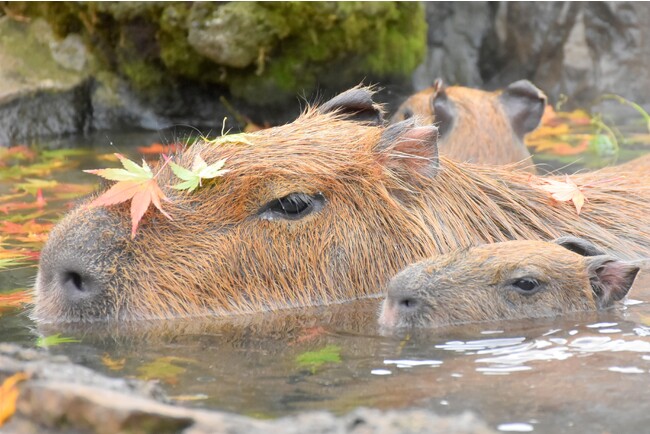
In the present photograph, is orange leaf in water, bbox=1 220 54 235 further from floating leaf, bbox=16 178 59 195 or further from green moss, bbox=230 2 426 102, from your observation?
green moss, bbox=230 2 426 102

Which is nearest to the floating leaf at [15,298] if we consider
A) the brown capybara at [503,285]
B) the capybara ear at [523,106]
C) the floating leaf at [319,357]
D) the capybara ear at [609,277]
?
the floating leaf at [319,357]

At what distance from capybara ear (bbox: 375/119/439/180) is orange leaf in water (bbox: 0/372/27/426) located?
110 inches

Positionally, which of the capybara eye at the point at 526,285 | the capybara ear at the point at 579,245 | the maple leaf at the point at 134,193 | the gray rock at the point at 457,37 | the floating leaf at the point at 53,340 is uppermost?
the gray rock at the point at 457,37

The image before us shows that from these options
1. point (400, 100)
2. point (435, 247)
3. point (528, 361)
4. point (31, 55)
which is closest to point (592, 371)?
point (528, 361)

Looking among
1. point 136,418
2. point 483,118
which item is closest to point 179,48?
point 483,118

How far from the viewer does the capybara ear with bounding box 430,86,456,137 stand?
29.2 feet

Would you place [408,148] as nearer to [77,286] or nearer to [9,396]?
[77,286]

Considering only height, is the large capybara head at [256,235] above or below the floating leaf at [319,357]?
above

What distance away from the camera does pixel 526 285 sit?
18.5ft

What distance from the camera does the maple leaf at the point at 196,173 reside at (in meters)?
5.60

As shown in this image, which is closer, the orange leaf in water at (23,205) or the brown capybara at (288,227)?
the brown capybara at (288,227)

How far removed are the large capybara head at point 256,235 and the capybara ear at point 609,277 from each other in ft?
2.95

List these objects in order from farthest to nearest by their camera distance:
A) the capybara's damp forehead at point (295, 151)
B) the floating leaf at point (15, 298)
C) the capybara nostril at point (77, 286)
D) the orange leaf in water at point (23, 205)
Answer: the orange leaf in water at point (23, 205) → the floating leaf at point (15, 298) → the capybara's damp forehead at point (295, 151) → the capybara nostril at point (77, 286)

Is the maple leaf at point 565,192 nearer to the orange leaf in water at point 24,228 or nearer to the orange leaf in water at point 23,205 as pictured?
the orange leaf in water at point 24,228
